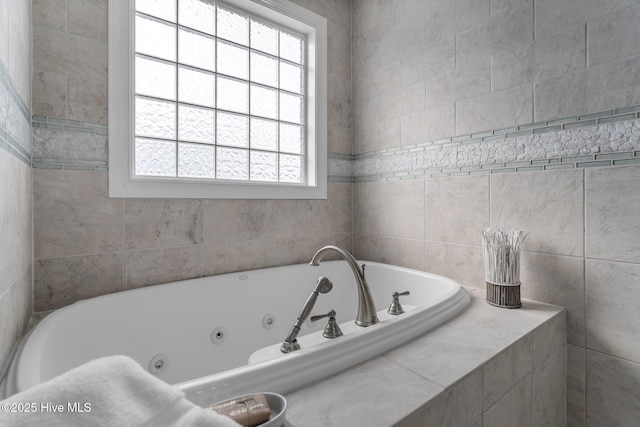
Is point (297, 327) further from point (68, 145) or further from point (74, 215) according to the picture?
point (68, 145)

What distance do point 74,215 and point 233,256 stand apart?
0.77 metres

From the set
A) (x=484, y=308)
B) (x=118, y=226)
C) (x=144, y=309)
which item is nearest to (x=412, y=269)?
(x=484, y=308)

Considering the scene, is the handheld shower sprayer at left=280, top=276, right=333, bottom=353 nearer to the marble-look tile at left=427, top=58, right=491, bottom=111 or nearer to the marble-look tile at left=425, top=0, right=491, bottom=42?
the marble-look tile at left=427, top=58, right=491, bottom=111

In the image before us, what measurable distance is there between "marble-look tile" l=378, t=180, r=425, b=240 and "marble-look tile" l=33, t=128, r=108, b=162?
5.22 ft

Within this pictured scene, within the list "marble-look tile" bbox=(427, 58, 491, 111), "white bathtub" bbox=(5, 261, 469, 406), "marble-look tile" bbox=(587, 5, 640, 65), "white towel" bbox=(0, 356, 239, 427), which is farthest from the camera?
"marble-look tile" bbox=(427, 58, 491, 111)

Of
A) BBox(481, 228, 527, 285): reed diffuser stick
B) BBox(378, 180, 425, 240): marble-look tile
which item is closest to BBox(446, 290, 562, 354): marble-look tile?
BBox(481, 228, 527, 285): reed diffuser stick

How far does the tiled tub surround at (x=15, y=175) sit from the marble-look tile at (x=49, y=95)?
5 cm

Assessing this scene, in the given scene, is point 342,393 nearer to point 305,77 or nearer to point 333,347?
point 333,347

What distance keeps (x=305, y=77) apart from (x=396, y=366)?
201 centimetres

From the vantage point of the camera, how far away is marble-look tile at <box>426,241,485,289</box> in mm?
1696

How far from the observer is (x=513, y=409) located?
105 centimetres

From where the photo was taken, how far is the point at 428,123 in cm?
191

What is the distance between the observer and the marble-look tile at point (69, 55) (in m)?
1.35

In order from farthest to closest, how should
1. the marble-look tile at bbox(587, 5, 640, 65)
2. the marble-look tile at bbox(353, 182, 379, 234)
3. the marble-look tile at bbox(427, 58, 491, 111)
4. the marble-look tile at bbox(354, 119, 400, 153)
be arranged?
the marble-look tile at bbox(353, 182, 379, 234)
the marble-look tile at bbox(354, 119, 400, 153)
the marble-look tile at bbox(427, 58, 491, 111)
the marble-look tile at bbox(587, 5, 640, 65)
